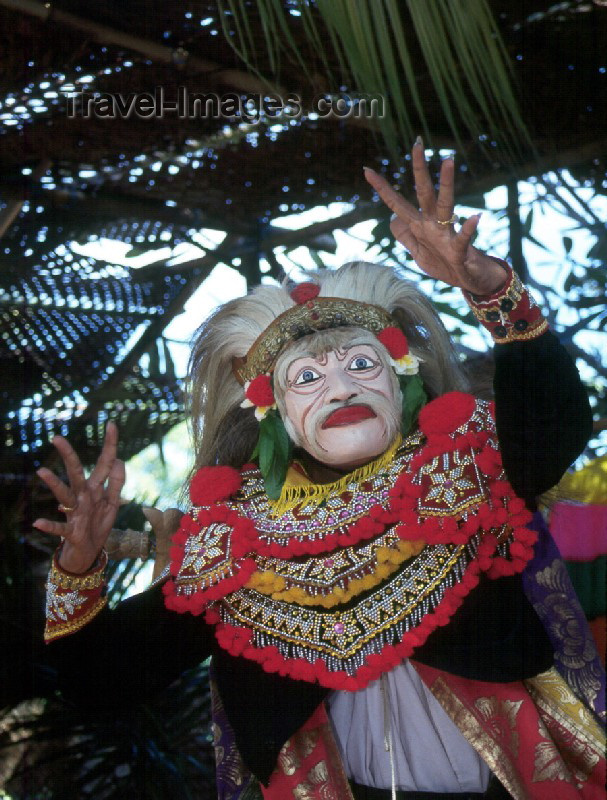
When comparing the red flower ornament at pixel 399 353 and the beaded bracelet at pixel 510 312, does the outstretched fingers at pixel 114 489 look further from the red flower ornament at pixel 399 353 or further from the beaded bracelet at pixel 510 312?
the beaded bracelet at pixel 510 312

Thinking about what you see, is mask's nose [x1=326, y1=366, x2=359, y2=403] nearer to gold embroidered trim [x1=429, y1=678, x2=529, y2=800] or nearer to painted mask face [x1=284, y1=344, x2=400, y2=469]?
painted mask face [x1=284, y1=344, x2=400, y2=469]

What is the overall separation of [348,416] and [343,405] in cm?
3

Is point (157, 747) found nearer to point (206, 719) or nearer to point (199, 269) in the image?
point (206, 719)

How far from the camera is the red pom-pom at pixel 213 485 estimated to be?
181cm

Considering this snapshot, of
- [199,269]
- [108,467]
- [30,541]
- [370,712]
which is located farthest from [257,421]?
[199,269]

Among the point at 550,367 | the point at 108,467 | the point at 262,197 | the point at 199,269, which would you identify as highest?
the point at 262,197

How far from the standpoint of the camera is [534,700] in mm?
1691

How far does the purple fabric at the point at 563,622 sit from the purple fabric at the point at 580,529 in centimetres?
51

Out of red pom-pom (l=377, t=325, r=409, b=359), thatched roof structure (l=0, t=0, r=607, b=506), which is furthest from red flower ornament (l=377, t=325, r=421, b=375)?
thatched roof structure (l=0, t=0, r=607, b=506)

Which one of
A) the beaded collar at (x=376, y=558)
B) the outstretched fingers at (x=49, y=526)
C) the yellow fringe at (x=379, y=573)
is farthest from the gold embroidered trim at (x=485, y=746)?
the outstretched fingers at (x=49, y=526)

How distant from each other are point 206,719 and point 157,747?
0.52 feet

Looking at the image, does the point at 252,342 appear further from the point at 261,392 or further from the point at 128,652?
the point at 128,652

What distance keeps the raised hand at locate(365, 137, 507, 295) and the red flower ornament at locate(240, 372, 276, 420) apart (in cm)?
48

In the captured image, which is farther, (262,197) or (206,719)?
(262,197)
